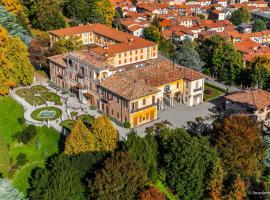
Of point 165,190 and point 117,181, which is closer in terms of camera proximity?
point 117,181

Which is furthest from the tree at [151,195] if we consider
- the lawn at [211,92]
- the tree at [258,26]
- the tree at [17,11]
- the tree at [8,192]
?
the tree at [258,26]

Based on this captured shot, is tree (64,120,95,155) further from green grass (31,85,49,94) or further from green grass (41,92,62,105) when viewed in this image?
green grass (31,85,49,94)

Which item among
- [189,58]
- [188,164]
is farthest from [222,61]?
[188,164]

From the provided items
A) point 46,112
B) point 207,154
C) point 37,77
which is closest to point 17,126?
point 46,112

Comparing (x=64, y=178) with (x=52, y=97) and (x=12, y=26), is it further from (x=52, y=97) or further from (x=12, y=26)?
(x=12, y=26)

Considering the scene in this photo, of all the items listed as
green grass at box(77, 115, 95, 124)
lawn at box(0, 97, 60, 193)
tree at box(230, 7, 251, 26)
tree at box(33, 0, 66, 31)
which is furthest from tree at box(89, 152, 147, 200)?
tree at box(230, 7, 251, 26)
